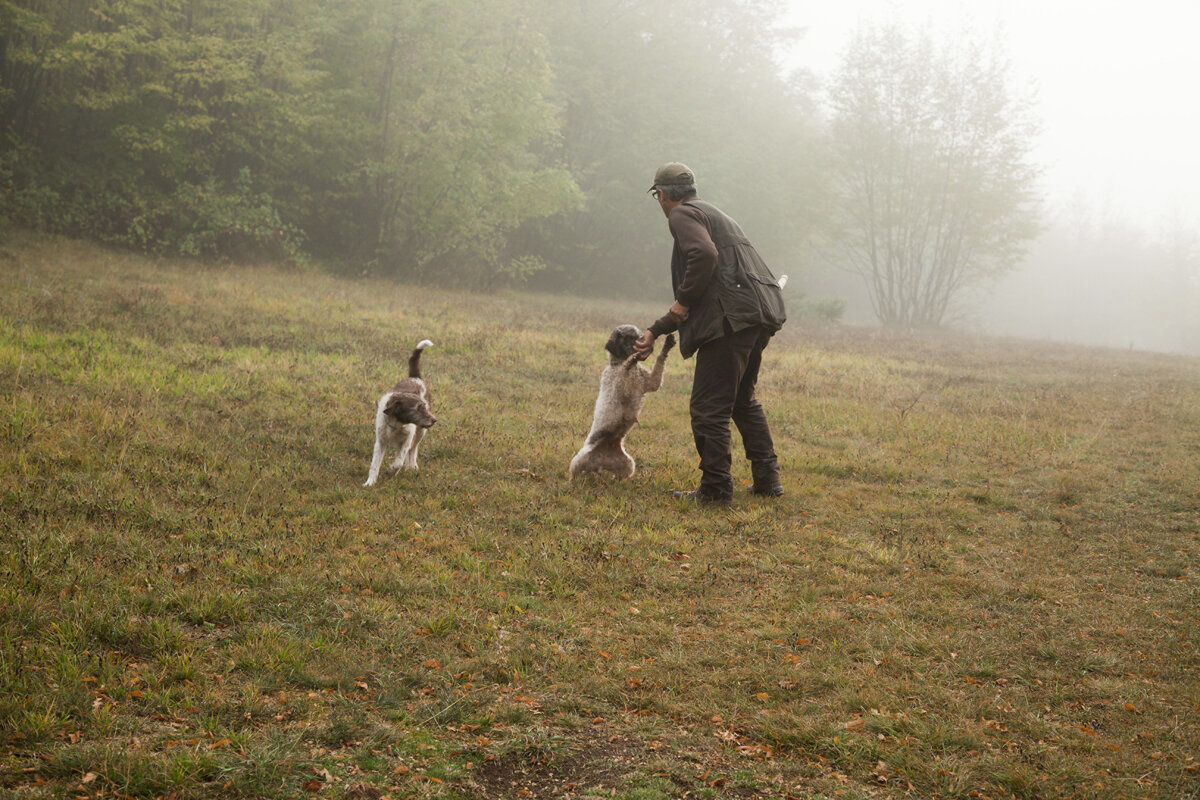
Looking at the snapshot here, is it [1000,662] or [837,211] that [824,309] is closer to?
[837,211]

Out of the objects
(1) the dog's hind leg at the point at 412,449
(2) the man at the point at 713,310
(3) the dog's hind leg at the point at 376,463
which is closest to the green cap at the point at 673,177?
(2) the man at the point at 713,310

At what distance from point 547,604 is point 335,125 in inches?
713

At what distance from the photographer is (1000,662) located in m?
3.85

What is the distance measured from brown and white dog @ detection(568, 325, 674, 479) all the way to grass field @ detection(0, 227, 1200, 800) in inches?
9.9

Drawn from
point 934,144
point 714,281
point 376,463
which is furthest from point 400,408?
point 934,144

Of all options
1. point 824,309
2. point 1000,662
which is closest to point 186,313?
point 1000,662

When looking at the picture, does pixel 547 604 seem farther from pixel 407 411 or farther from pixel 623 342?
pixel 623 342

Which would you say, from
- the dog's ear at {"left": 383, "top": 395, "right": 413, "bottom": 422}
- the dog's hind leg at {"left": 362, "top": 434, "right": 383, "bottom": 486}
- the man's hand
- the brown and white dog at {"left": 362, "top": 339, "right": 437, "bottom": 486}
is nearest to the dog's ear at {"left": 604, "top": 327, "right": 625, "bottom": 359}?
the man's hand

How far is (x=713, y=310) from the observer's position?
5832mm

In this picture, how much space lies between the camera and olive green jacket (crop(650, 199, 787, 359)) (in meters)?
5.75

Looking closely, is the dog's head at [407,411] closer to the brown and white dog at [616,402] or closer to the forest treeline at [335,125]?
the brown and white dog at [616,402]

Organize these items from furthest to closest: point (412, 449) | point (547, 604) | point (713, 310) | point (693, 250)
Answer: point (412, 449) → point (713, 310) → point (693, 250) → point (547, 604)

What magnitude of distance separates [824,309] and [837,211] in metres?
5.30

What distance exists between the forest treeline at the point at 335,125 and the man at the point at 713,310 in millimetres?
14511
